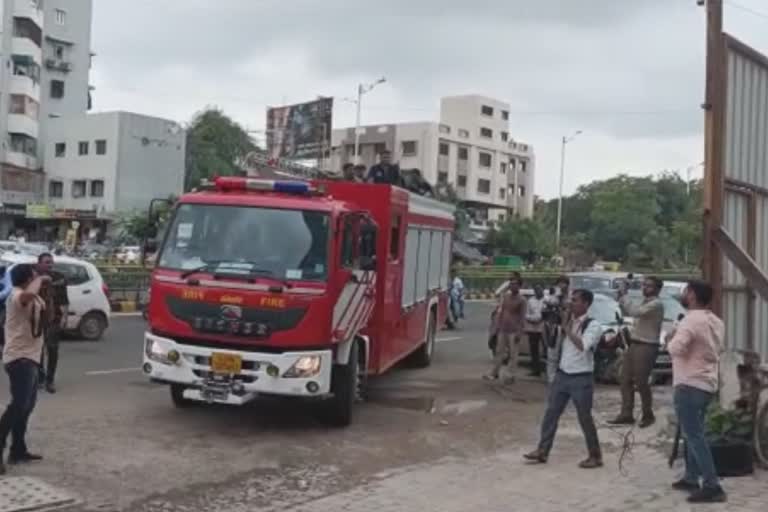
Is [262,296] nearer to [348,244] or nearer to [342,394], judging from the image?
[348,244]

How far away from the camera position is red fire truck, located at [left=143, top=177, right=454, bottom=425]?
30.9 ft

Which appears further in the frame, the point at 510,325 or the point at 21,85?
the point at 21,85

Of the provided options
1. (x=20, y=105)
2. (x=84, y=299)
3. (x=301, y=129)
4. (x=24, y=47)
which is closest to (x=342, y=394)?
(x=84, y=299)

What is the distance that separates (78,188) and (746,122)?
6030 cm

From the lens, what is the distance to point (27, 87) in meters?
61.6

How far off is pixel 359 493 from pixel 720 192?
4167mm

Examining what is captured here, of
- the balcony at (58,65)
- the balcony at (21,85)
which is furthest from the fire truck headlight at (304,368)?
A: the balcony at (58,65)

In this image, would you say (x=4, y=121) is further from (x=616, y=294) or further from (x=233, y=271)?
(x=233, y=271)

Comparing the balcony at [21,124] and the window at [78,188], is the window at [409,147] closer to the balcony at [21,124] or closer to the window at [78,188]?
the window at [78,188]

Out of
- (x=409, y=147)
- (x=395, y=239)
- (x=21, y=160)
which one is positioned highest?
(x=409, y=147)

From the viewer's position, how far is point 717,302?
8.66 meters

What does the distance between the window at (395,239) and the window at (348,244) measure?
157cm

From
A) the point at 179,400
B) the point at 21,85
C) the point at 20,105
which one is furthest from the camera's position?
the point at 20,105

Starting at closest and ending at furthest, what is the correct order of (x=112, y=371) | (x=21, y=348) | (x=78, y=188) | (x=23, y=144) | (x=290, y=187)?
(x=21, y=348), (x=290, y=187), (x=112, y=371), (x=23, y=144), (x=78, y=188)
